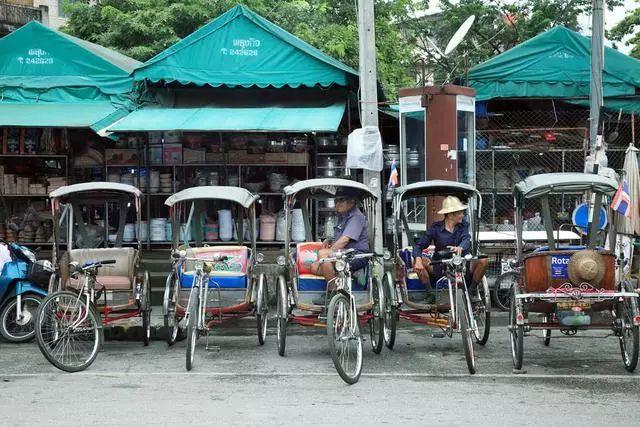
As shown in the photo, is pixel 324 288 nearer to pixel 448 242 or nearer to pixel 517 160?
pixel 448 242

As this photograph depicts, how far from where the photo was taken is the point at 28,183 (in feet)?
51.2

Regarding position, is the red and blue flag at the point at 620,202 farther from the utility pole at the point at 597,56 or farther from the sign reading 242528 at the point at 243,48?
the sign reading 242528 at the point at 243,48

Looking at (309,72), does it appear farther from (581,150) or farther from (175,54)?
(581,150)

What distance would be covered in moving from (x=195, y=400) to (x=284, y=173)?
904 centimetres

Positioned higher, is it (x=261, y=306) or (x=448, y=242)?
(x=448, y=242)

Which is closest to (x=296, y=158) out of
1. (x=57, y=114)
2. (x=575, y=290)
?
(x=57, y=114)

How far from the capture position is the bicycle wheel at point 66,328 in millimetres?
8391

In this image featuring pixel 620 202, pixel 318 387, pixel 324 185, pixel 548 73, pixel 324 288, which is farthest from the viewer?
pixel 548 73

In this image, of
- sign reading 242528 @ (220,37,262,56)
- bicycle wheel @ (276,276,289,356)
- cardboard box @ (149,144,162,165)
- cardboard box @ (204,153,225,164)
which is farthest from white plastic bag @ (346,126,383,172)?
cardboard box @ (149,144,162,165)

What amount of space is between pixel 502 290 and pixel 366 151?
3108mm

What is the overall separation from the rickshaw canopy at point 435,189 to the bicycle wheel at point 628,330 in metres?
2.15

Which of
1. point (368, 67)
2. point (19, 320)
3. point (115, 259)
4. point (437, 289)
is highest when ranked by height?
point (368, 67)

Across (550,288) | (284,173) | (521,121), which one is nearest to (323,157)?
(284,173)

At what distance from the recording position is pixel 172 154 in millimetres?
15516
